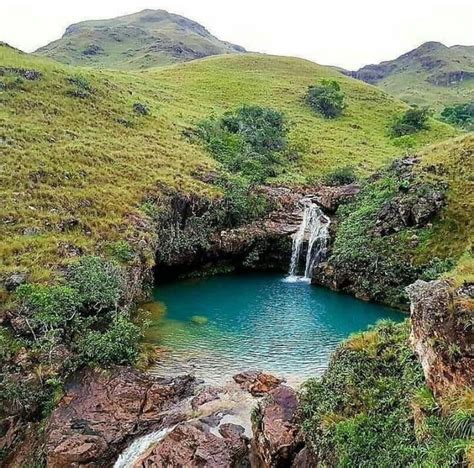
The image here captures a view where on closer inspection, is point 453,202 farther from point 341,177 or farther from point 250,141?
point 250,141

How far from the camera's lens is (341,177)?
55.1m

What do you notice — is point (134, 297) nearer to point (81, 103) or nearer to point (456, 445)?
point (456, 445)

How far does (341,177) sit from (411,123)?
31997mm

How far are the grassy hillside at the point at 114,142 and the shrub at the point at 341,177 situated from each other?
2.92m

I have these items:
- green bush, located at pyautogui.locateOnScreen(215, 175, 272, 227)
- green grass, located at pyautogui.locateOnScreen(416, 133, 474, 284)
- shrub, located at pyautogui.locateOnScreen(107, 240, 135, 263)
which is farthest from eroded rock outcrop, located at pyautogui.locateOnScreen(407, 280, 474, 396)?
green bush, located at pyautogui.locateOnScreen(215, 175, 272, 227)

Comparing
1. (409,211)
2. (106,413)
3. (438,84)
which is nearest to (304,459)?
(106,413)

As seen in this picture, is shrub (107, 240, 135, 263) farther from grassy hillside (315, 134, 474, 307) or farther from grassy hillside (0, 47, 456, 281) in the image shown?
grassy hillside (315, 134, 474, 307)

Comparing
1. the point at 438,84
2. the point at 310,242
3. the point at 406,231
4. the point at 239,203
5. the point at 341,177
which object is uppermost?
the point at 438,84

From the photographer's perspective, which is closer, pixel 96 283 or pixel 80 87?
pixel 96 283

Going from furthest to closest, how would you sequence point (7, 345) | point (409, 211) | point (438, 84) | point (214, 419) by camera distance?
point (438, 84)
point (409, 211)
point (7, 345)
point (214, 419)

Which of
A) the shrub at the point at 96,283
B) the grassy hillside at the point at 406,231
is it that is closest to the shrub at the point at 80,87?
the grassy hillside at the point at 406,231

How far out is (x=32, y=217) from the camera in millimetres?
33719

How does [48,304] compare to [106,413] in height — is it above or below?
above

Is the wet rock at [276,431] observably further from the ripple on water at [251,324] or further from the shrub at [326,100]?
the shrub at [326,100]
